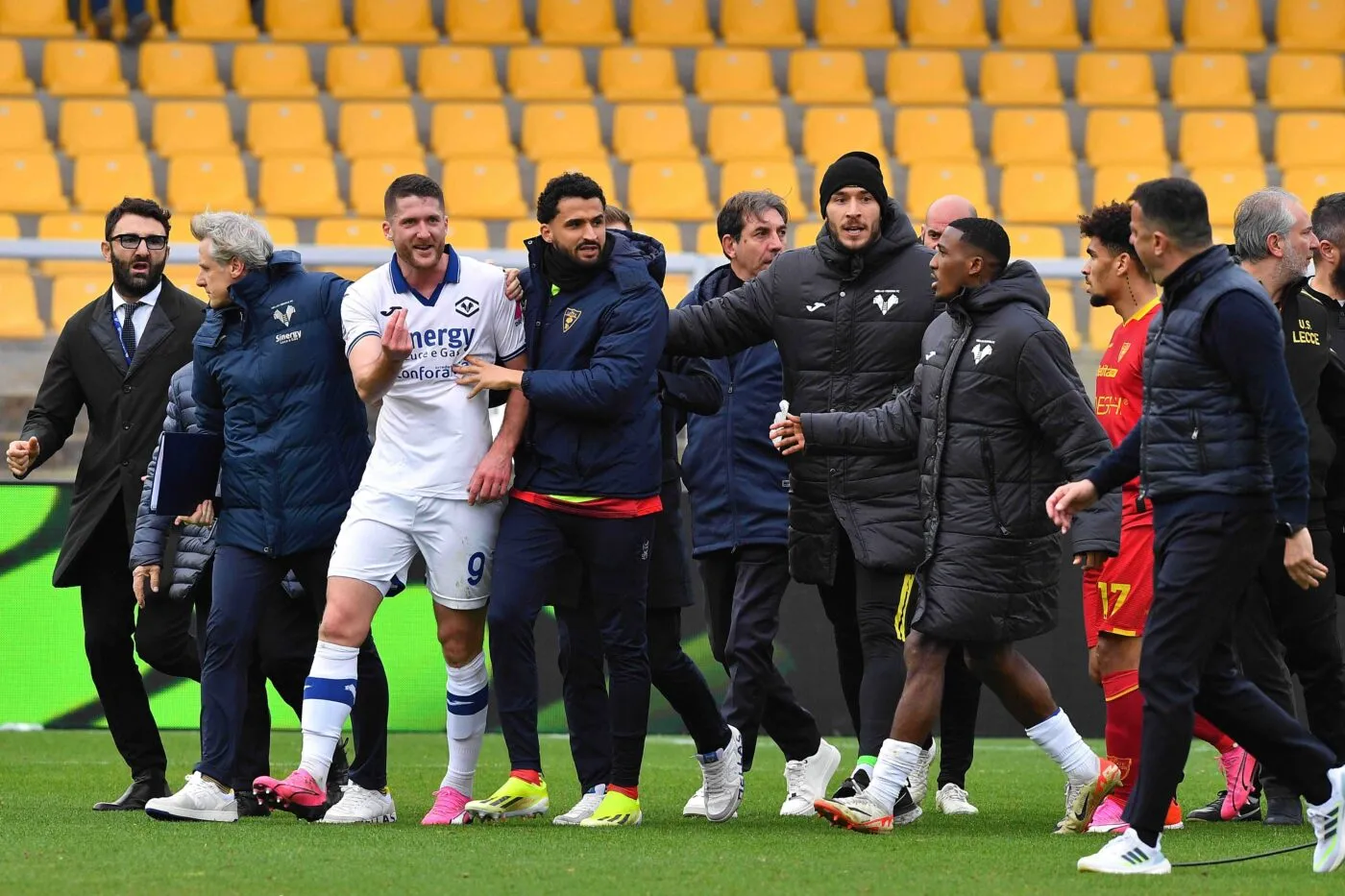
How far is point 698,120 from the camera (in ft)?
54.9

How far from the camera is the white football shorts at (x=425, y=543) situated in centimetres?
628

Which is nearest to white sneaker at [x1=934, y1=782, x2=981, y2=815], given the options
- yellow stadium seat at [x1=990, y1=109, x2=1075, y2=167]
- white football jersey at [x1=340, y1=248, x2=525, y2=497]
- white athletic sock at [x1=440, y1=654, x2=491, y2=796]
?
white athletic sock at [x1=440, y1=654, x2=491, y2=796]

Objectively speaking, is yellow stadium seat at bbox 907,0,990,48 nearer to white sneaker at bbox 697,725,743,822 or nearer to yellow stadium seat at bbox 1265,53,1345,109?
yellow stadium seat at bbox 1265,53,1345,109

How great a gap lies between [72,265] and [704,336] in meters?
4.47

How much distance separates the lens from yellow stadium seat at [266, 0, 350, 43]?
1730cm

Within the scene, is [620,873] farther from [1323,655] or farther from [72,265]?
[72,265]

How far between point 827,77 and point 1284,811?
1140cm

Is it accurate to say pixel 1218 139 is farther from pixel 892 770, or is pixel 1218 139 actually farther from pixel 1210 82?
pixel 892 770

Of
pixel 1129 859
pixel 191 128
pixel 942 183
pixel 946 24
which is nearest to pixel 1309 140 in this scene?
pixel 946 24

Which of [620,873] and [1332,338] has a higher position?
[1332,338]

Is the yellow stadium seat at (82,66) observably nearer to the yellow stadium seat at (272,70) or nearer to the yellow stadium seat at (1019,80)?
the yellow stadium seat at (272,70)

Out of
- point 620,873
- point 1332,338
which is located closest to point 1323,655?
point 1332,338

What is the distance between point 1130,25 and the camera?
1814 cm

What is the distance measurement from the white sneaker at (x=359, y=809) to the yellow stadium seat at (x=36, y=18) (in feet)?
40.2
